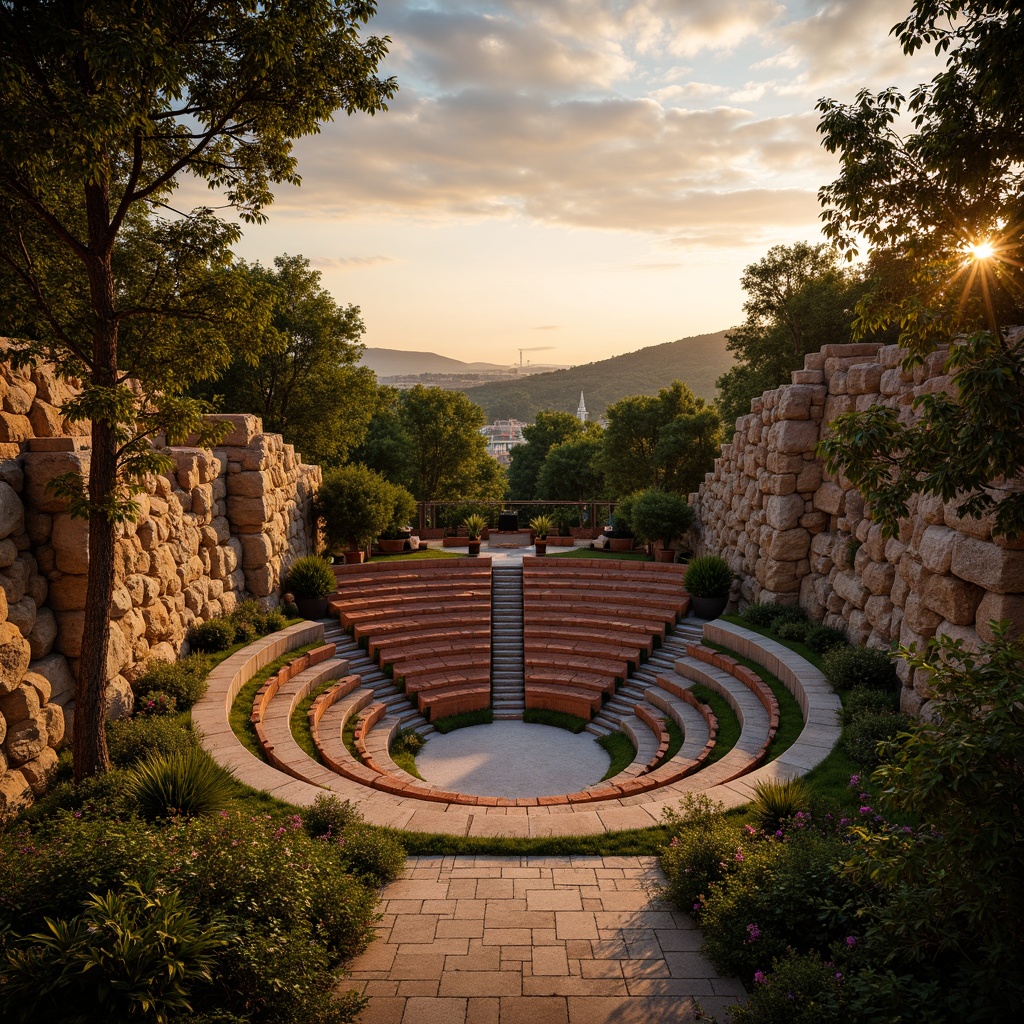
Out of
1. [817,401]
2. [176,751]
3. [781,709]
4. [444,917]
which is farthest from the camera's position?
[817,401]

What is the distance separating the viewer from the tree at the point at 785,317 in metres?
22.4

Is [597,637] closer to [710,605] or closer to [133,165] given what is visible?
[710,605]

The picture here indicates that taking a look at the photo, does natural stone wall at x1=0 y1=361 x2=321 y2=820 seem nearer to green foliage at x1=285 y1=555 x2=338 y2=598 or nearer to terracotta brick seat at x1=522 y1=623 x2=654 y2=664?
green foliage at x1=285 y1=555 x2=338 y2=598

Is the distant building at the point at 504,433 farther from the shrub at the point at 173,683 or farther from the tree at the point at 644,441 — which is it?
the shrub at the point at 173,683

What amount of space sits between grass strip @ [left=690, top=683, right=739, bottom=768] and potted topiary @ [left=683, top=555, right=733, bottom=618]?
9.81 feet

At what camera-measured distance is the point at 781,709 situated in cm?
988

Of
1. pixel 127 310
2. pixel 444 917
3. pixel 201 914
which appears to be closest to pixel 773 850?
pixel 444 917

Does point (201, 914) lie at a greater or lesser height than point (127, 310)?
lesser

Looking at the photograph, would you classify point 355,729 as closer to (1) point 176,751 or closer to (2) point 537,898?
(1) point 176,751

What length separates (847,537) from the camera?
1188cm

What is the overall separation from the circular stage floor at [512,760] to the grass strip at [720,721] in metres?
1.93

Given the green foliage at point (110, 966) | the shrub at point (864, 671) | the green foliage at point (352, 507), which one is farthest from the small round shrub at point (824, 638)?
the green foliage at point (352, 507)

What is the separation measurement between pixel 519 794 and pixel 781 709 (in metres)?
4.02

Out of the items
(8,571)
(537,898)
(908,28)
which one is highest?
(908,28)
